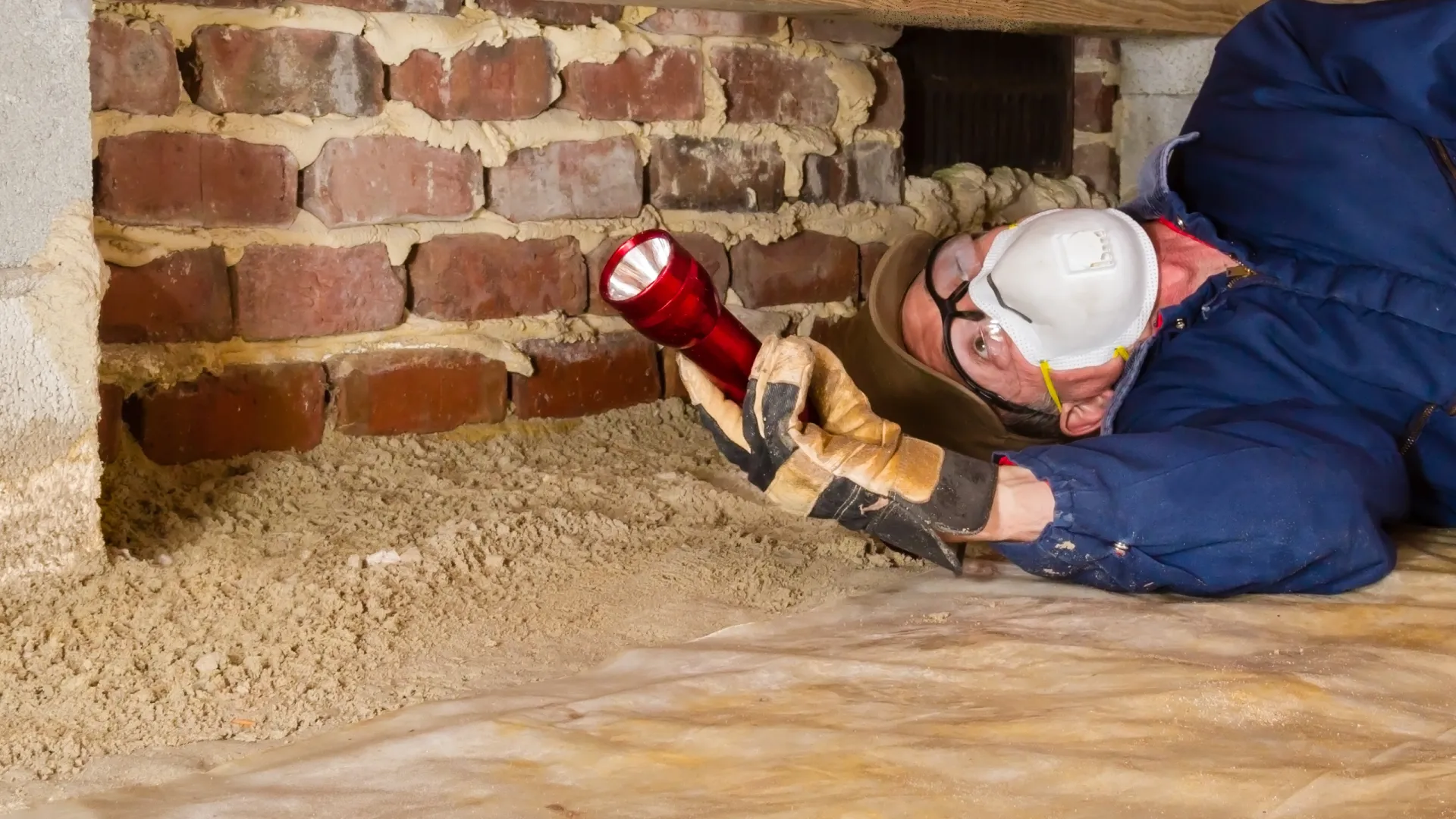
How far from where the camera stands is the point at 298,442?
57.9 inches

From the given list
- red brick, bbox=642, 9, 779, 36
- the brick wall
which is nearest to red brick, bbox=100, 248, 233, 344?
the brick wall

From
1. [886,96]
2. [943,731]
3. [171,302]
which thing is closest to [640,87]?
[886,96]

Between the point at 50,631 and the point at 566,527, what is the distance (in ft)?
1.58

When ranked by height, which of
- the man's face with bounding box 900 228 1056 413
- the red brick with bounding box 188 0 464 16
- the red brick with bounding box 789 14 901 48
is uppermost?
the red brick with bounding box 789 14 901 48

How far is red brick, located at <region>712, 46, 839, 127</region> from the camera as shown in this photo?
1692mm

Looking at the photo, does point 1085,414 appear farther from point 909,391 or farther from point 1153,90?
point 1153,90

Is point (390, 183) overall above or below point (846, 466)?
above

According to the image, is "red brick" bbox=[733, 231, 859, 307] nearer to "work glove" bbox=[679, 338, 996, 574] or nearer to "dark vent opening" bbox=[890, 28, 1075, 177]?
"dark vent opening" bbox=[890, 28, 1075, 177]

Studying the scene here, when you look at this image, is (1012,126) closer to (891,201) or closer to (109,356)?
(891,201)

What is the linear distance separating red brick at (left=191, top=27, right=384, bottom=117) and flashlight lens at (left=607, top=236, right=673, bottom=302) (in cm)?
46

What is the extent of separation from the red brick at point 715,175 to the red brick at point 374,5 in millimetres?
314

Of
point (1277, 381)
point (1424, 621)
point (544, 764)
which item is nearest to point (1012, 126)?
point (1277, 381)

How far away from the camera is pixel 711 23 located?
1663 millimetres

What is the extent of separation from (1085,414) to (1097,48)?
867 mm
